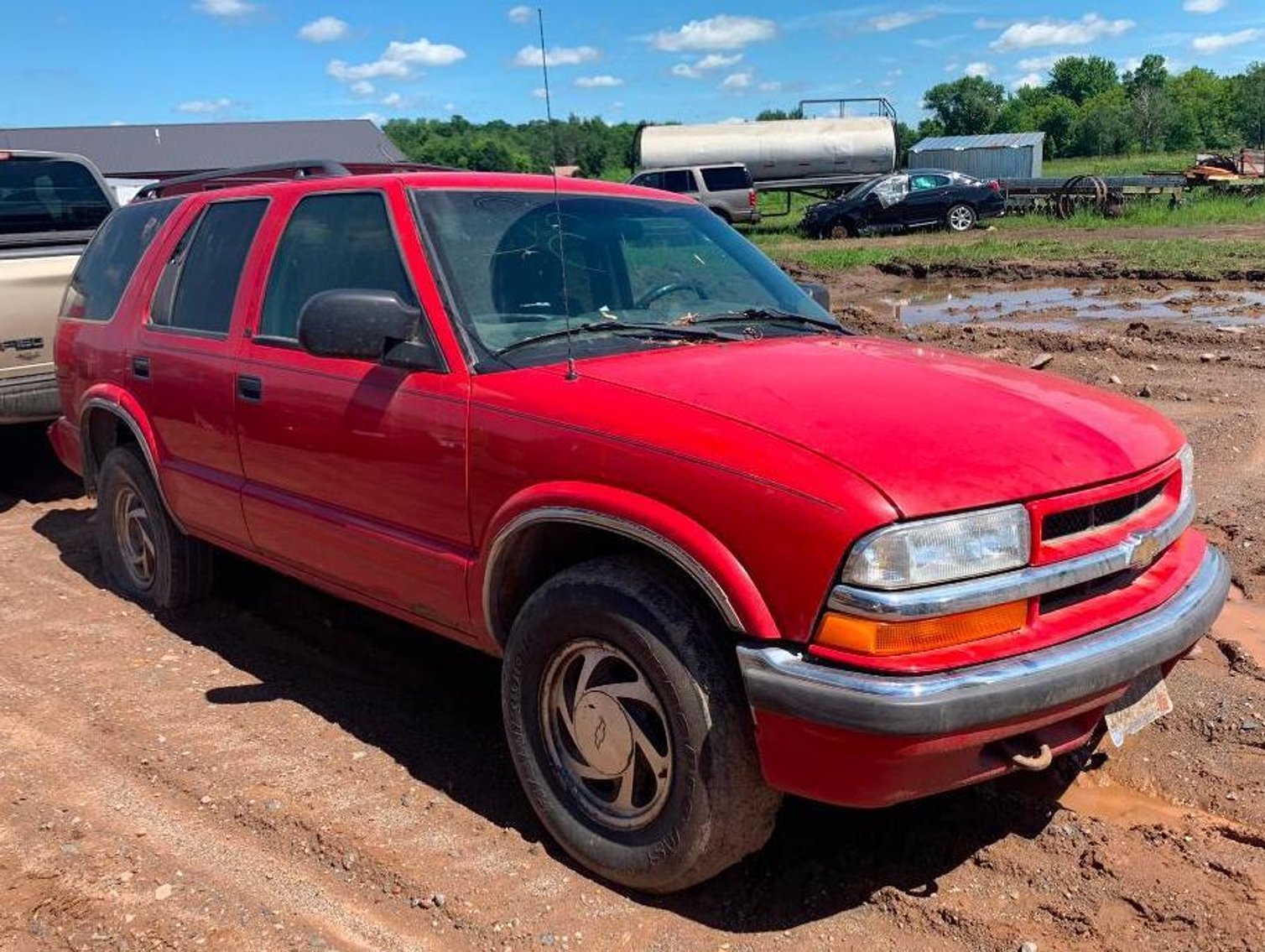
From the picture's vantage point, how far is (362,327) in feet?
11.0

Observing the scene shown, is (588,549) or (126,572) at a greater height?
(588,549)

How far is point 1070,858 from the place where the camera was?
3.12m

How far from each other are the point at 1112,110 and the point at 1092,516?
106987mm

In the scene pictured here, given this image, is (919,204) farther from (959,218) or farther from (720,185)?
(720,185)

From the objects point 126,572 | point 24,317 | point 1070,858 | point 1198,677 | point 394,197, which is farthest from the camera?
point 24,317

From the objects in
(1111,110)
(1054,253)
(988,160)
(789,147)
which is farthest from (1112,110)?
(1054,253)

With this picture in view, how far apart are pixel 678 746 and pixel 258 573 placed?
3.62m

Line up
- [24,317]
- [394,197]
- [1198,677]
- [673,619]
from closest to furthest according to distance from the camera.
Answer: [673,619]
[394,197]
[1198,677]
[24,317]

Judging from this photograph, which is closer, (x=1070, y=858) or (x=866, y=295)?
(x=1070, y=858)

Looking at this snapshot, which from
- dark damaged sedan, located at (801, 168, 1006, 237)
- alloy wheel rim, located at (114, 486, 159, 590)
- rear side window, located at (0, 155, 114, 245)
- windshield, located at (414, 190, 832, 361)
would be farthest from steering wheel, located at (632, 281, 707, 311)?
dark damaged sedan, located at (801, 168, 1006, 237)

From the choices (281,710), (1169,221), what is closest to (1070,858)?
(281,710)

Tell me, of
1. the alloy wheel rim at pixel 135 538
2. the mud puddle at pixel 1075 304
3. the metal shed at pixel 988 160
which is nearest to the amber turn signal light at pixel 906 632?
the alloy wheel rim at pixel 135 538

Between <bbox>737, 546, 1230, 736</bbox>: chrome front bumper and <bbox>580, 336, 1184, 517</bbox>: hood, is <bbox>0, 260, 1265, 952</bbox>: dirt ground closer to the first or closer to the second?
<bbox>737, 546, 1230, 736</bbox>: chrome front bumper

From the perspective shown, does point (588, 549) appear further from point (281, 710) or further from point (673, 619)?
point (281, 710)
